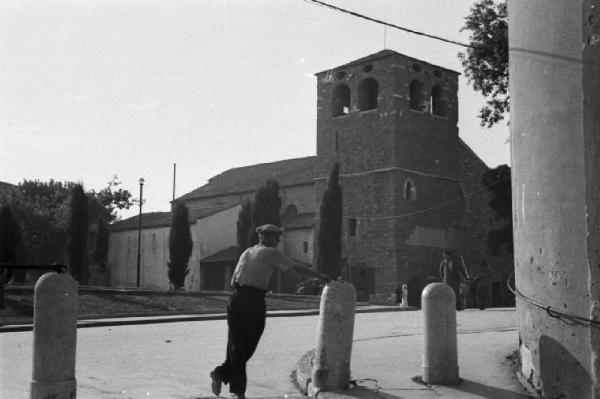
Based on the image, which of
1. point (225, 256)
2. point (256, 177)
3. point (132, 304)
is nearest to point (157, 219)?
point (256, 177)

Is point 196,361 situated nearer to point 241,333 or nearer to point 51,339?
point 241,333

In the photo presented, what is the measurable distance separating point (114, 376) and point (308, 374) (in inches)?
87.3

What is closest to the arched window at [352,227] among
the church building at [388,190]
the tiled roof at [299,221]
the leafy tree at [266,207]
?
the church building at [388,190]

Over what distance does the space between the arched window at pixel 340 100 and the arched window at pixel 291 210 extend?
25.0 ft

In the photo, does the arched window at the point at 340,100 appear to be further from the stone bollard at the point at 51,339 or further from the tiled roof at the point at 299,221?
the stone bollard at the point at 51,339

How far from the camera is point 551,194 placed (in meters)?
6.03

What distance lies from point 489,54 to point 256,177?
1243 inches

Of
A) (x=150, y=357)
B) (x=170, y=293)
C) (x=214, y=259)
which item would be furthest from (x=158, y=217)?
(x=150, y=357)

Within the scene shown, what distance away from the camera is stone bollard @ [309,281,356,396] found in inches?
245

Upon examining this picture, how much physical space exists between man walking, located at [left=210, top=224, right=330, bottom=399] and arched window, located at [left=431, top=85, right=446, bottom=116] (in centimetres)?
3945

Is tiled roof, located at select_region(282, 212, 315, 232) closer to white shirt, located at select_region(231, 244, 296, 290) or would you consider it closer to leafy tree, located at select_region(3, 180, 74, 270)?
leafy tree, located at select_region(3, 180, 74, 270)

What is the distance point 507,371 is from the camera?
6.93 m

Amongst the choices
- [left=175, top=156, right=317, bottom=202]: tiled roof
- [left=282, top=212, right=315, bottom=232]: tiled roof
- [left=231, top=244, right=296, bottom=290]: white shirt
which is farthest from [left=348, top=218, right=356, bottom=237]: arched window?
[left=231, top=244, right=296, bottom=290]: white shirt

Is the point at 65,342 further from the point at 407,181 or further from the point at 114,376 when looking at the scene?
the point at 407,181
